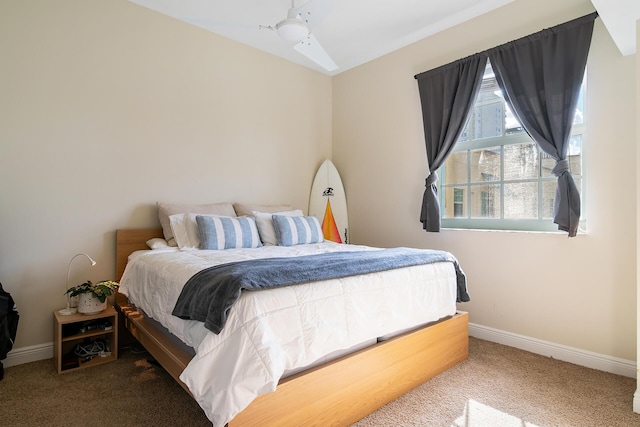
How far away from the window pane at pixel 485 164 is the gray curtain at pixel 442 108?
0.85ft

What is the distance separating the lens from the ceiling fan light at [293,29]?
209 centimetres

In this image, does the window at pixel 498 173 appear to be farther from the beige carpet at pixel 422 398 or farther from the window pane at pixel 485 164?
the beige carpet at pixel 422 398

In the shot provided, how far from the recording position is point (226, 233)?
2.67 m

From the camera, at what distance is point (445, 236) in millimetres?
3117

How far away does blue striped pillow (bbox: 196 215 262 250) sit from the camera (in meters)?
2.60

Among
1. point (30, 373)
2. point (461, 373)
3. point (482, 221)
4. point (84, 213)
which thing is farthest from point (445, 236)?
point (30, 373)

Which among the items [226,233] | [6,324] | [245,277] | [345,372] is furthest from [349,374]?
[6,324]

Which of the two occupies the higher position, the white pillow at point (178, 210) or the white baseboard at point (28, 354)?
the white pillow at point (178, 210)

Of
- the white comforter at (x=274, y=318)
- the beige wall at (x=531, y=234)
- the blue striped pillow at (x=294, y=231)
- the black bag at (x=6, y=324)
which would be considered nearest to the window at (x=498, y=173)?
the beige wall at (x=531, y=234)

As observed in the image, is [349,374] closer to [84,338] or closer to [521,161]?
[84,338]

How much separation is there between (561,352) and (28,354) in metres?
3.63

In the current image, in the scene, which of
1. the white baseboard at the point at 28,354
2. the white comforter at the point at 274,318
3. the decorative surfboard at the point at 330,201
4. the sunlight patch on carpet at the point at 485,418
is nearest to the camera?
the white comforter at the point at 274,318

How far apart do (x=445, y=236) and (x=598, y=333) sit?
1222 millimetres

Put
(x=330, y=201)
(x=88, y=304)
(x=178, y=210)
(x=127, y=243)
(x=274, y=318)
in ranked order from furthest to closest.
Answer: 1. (x=330, y=201)
2. (x=178, y=210)
3. (x=127, y=243)
4. (x=88, y=304)
5. (x=274, y=318)
